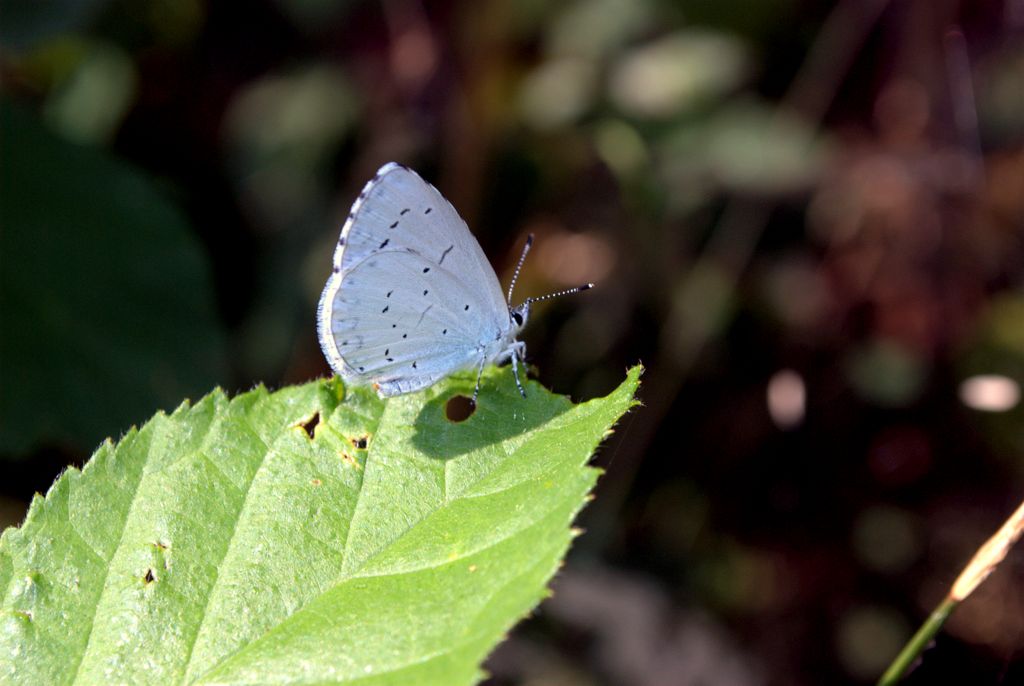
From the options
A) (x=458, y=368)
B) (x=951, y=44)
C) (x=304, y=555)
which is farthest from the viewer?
(x=951, y=44)

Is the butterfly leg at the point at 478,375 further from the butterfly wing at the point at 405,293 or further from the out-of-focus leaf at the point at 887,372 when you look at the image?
the out-of-focus leaf at the point at 887,372

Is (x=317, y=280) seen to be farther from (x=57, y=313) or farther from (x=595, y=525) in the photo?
(x=595, y=525)

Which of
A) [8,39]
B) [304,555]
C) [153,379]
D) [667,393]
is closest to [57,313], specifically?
[153,379]

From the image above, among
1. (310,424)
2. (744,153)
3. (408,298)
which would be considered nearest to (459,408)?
(408,298)

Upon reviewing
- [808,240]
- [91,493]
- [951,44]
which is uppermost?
[951,44]

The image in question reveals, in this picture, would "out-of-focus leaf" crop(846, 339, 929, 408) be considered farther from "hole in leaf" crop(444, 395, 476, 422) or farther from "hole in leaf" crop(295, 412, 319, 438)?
"hole in leaf" crop(295, 412, 319, 438)

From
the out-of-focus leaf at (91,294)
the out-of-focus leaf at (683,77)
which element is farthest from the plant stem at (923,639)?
the out-of-focus leaf at (683,77)
